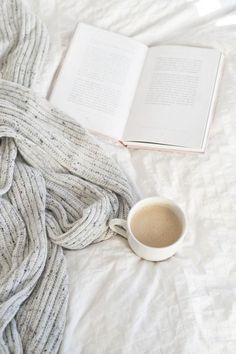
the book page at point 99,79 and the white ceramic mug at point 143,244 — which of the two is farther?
the book page at point 99,79

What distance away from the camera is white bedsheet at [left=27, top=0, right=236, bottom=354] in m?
0.58

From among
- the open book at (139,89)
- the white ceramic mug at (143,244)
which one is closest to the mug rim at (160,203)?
the white ceramic mug at (143,244)

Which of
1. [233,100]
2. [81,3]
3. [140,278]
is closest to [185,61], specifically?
[233,100]

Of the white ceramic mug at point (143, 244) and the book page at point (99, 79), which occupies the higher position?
the book page at point (99, 79)

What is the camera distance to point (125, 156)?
2.56ft

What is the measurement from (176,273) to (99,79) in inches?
15.4

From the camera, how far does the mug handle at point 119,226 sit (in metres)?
0.65

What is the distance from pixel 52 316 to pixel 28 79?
0.40m

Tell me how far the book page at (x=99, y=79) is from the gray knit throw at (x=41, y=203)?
0.06 m

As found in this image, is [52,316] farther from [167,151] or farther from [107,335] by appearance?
[167,151]

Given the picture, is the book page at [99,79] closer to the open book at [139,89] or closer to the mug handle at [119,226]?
the open book at [139,89]

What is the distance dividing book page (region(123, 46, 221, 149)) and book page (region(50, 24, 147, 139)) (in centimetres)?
2

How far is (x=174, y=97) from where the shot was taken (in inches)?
31.9

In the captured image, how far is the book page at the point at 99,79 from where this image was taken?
2.66ft
